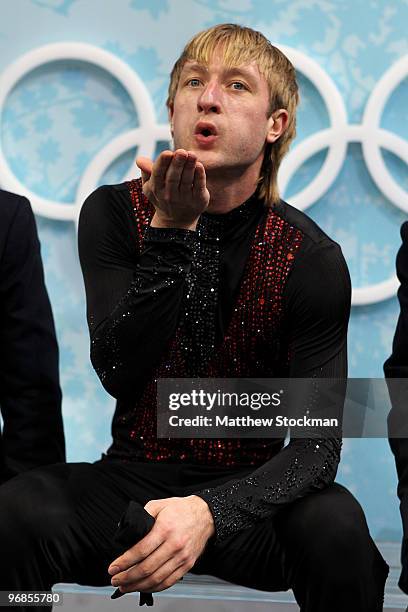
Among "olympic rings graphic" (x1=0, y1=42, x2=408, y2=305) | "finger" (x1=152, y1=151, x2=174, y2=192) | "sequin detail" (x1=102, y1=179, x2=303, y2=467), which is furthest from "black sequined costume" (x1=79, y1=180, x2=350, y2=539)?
"olympic rings graphic" (x1=0, y1=42, x2=408, y2=305)

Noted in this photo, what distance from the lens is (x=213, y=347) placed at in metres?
1.53

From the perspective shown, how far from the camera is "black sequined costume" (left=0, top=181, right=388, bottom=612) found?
1.31 m

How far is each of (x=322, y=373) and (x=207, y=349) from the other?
0.20 meters

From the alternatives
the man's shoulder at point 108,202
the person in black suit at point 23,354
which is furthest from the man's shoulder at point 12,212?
the man's shoulder at point 108,202

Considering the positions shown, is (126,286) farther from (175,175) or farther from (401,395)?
(401,395)

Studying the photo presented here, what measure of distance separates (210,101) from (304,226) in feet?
0.84

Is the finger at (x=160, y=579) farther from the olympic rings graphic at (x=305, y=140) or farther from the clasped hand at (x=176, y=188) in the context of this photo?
the olympic rings graphic at (x=305, y=140)

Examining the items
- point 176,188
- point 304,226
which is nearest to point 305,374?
point 304,226

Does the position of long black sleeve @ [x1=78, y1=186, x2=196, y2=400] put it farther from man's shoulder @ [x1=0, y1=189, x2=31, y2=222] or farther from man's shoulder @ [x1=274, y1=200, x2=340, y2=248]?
man's shoulder @ [x1=274, y1=200, x2=340, y2=248]

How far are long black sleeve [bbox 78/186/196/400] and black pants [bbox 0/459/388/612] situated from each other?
168 millimetres

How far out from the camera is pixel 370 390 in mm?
2092

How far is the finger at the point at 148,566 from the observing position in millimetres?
1219

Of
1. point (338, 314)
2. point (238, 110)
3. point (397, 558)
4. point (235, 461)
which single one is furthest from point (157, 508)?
point (397, 558)

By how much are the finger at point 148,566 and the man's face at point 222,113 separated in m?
0.61
